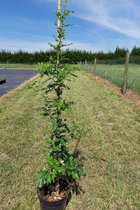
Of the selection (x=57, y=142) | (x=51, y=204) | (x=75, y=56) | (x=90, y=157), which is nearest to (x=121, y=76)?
(x=90, y=157)

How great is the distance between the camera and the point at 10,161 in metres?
3.83

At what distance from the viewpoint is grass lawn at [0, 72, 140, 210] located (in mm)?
2928

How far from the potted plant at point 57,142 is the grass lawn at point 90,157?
1.07ft

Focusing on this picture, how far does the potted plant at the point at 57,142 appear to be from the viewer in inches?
91.3

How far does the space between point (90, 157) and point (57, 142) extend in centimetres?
160

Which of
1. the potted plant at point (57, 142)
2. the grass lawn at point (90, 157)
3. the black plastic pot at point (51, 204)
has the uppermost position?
the potted plant at point (57, 142)

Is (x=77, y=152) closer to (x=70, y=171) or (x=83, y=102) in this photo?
(x=70, y=171)

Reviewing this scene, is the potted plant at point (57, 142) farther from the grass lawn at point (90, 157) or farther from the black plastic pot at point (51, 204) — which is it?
the grass lawn at point (90, 157)

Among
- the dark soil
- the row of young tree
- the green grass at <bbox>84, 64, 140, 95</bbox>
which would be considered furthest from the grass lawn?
the row of young tree

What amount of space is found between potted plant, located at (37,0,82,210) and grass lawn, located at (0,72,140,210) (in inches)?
12.9

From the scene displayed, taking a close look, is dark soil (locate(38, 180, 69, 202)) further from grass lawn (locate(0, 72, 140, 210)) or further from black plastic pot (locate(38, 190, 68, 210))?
grass lawn (locate(0, 72, 140, 210))

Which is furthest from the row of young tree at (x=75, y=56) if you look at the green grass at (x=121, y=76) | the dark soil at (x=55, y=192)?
the dark soil at (x=55, y=192)

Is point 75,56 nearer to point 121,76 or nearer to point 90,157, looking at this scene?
point 121,76

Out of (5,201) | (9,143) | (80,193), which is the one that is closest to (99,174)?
(80,193)
